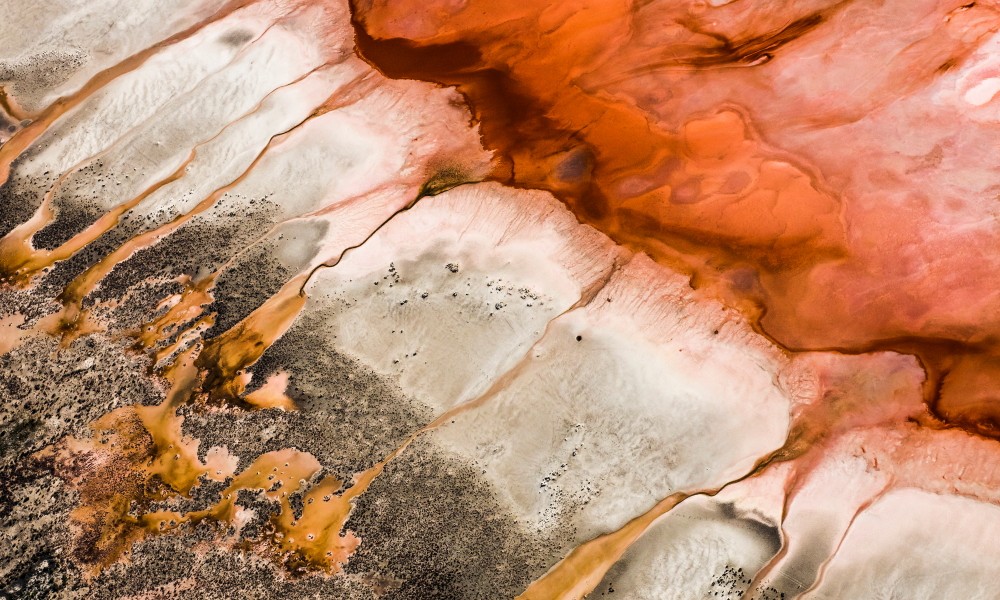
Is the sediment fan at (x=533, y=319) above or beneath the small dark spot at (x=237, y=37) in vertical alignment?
beneath

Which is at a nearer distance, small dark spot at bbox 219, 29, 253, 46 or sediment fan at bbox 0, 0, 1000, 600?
sediment fan at bbox 0, 0, 1000, 600

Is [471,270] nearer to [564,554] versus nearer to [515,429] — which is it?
[515,429]

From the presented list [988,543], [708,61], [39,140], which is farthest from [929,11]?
[39,140]

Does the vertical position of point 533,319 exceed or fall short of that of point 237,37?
it falls short

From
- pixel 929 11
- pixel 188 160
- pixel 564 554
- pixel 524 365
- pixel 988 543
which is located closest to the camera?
pixel 988 543

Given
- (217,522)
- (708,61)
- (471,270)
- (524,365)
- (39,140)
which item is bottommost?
(217,522)

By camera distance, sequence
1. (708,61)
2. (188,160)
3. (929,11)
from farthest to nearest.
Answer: (188,160) → (708,61) → (929,11)

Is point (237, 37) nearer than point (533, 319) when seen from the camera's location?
No

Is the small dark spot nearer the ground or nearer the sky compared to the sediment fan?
nearer the sky
